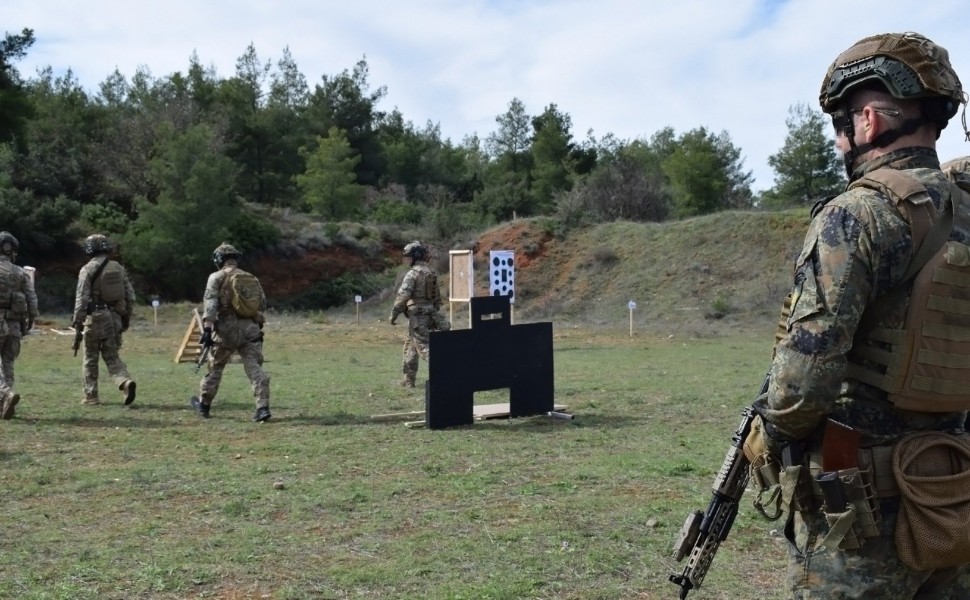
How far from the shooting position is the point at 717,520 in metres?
3.25

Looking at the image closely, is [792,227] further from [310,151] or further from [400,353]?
[310,151]

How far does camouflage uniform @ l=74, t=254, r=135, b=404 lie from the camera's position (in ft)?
39.6

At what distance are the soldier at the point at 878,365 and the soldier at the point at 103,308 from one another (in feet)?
35.7

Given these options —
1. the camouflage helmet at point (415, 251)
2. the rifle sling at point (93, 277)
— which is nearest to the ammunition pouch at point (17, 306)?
the rifle sling at point (93, 277)

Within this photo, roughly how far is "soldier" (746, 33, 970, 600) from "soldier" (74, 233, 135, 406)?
35.7 ft

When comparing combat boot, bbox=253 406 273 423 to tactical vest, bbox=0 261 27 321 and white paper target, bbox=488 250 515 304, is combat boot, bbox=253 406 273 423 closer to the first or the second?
tactical vest, bbox=0 261 27 321

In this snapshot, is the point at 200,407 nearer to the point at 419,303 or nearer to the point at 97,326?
the point at 97,326

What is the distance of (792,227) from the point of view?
1486 inches

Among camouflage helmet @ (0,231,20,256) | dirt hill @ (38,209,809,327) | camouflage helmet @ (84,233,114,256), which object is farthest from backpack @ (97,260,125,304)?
dirt hill @ (38,209,809,327)

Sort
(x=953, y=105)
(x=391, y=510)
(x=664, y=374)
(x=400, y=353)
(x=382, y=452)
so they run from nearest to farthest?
(x=953, y=105), (x=391, y=510), (x=382, y=452), (x=664, y=374), (x=400, y=353)

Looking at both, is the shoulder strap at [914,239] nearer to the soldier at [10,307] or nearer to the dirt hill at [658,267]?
the soldier at [10,307]

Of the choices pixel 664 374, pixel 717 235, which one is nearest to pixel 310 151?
pixel 717 235

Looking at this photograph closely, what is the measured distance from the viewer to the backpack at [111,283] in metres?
12.1

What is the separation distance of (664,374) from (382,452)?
803 cm
